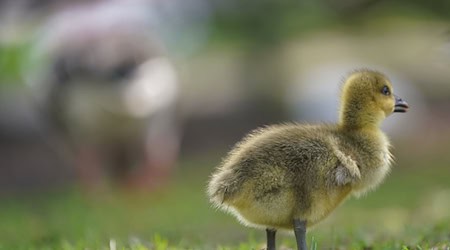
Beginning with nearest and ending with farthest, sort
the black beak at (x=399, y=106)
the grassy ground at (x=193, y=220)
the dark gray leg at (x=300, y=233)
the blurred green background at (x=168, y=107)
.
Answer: the dark gray leg at (x=300, y=233) → the black beak at (x=399, y=106) → the grassy ground at (x=193, y=220) → the blurred green background at (x=168, y=107)

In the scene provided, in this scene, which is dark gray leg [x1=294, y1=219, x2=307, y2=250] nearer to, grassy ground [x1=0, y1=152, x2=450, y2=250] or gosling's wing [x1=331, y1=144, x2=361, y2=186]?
gosling's wing [x1=331, y1=144, x2=361, y2=186]

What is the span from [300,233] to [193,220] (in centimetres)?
458

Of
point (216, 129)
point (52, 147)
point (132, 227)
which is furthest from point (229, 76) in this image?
point (132, 227)

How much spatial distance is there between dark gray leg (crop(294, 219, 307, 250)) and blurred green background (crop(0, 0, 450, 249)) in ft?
5.57

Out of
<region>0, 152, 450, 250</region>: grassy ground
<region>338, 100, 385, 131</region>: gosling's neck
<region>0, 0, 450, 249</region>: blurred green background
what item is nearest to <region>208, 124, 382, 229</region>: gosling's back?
<region>338, 100, 385, 131</region>: gosling's neck

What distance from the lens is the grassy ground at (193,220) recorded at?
473cm

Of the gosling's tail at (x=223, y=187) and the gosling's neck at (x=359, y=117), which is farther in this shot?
the gosling's neck at (x=359, y=117)

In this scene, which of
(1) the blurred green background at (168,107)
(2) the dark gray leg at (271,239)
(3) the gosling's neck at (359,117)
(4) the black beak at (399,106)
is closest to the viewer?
(2) the dark gray leg at (271,239)

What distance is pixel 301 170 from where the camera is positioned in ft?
12.3

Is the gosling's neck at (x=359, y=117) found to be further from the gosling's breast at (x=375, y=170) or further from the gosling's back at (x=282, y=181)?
the gosling's back at (x=282, y=181)

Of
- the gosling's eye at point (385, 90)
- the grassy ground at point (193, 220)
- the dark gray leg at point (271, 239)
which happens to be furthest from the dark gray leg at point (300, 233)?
the gosling's eye at point (385, 90)

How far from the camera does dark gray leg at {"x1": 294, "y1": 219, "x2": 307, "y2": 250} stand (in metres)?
3.69

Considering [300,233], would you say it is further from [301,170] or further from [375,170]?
[375,170]

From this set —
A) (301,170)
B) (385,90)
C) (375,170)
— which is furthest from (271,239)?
(385,90)
